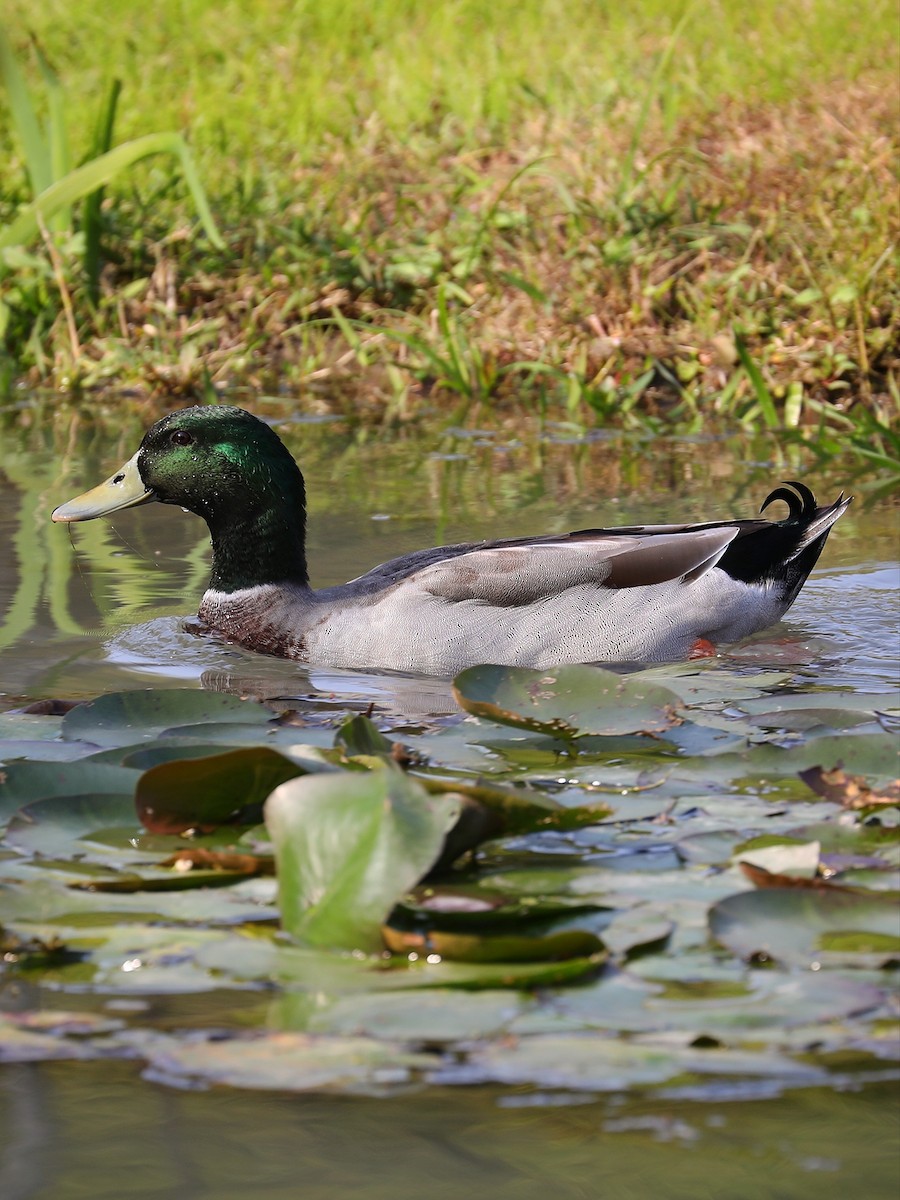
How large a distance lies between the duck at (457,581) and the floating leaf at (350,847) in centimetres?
187

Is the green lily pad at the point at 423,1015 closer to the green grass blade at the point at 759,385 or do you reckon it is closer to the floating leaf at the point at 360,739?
the floating leaf at the point at 360,739

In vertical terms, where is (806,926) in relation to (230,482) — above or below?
below

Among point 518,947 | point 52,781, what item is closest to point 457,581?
point 52,781

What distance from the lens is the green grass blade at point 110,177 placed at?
23.9 feet

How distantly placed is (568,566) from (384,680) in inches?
22.8

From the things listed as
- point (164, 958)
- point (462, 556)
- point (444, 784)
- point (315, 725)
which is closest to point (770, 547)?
point (462, 556)

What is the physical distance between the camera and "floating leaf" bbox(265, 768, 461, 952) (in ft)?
8.82

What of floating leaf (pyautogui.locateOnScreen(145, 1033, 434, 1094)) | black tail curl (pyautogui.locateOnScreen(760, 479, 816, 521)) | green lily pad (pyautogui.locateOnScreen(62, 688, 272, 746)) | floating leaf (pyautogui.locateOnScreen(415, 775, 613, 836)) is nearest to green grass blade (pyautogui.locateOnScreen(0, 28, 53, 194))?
black tail curl (pyautogui.locateOnScreen(760, 479, 816, 521))

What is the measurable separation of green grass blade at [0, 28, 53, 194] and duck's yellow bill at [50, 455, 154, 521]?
3110 mm

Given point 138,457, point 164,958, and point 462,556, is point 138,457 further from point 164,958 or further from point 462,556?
point 164,958

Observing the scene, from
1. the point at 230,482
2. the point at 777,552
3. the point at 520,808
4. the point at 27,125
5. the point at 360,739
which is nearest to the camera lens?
the point at 520,808

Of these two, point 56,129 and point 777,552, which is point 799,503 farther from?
point 56,129

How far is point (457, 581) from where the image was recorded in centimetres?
479

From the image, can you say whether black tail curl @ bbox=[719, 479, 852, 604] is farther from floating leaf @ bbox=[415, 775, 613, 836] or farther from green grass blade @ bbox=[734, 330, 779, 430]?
floating leaf @ bbox=[415, 775, 613, 836]
